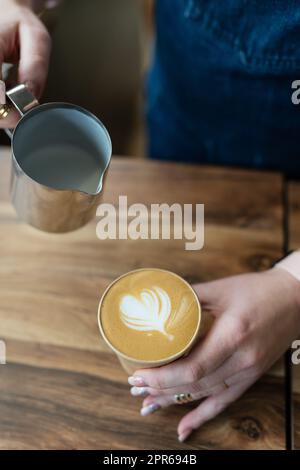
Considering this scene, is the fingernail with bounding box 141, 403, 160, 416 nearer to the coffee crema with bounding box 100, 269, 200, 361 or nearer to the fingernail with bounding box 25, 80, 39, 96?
the coffee crema with bounding box 100, 269, 200, 361

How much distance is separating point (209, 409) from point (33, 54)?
0.58 metres

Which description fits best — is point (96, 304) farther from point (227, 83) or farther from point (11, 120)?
Result: point (227, 83)

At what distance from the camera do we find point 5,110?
28.6 inches

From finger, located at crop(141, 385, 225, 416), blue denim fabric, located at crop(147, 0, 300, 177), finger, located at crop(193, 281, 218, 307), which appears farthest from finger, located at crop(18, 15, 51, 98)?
finger, located at crop(141, 385, 225, 416)

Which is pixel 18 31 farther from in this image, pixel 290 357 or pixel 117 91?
pixel 117 91

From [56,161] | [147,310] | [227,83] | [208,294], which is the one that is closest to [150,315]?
[147,310]

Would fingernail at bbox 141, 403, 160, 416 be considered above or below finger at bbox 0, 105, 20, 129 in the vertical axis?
below

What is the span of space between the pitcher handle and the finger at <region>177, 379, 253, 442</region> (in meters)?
0.49

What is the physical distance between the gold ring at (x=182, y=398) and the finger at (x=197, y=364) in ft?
0.18

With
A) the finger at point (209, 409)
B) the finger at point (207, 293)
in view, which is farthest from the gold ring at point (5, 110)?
the finger at point (209, 409)

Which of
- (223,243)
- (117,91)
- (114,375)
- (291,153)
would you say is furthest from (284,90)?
(117,91)

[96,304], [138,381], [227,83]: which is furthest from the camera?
[227,83]

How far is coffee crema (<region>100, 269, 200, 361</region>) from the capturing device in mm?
688

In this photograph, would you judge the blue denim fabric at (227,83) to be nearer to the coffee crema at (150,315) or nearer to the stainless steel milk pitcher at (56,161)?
the stainless steel milk pitcher at (56,161)
